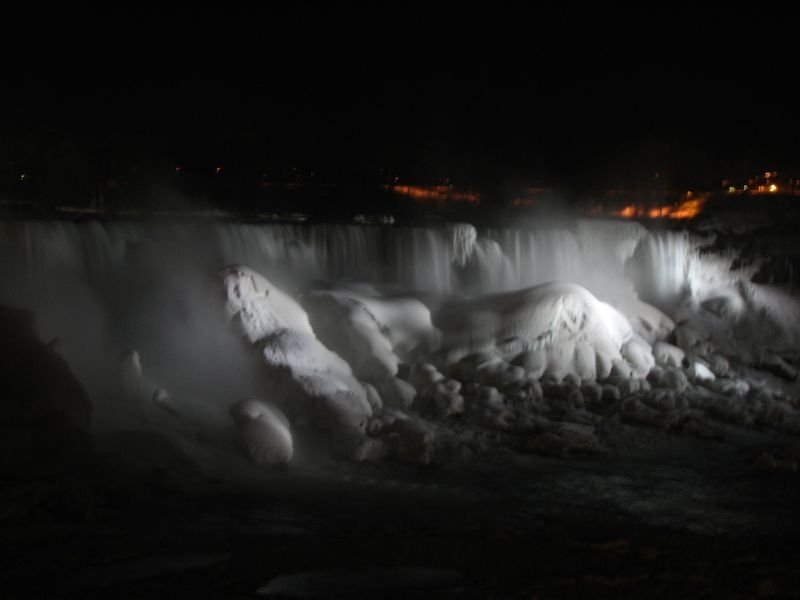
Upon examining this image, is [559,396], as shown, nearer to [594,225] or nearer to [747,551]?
[747,551]

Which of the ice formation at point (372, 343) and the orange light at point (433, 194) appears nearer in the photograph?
the ice formation at point (372, 343)

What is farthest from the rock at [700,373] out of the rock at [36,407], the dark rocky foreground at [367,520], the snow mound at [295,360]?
the rock at [36,407]

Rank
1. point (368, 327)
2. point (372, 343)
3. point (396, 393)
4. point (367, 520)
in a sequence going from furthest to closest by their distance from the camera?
point (368, 327) < point (372, 343) < point (396, 393) < point (367, 520)

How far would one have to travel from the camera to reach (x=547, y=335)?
1185 centimetres

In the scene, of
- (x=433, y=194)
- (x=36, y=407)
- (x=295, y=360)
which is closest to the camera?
(x=36, y=407)

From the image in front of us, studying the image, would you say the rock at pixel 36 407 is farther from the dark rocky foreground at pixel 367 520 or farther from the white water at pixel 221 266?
the white water at pixel 221 266

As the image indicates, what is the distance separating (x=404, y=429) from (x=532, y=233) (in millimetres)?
7758

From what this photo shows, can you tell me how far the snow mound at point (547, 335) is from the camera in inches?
458

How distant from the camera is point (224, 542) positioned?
582 cm

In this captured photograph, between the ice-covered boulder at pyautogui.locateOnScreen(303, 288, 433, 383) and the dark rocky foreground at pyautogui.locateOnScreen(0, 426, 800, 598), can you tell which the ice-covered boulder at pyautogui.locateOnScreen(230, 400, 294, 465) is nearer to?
the dark rocky foreground at pyautogui.locateOnScreen(0, 426, 800, 598)

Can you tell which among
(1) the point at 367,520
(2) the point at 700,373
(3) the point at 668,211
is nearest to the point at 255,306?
(1) the point at 367,520

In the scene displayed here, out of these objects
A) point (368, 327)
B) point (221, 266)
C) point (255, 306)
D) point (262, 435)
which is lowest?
point (262, 435)

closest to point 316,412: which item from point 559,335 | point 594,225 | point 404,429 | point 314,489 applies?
point 404,429

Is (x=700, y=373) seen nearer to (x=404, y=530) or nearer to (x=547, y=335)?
(x=547, y=335)
